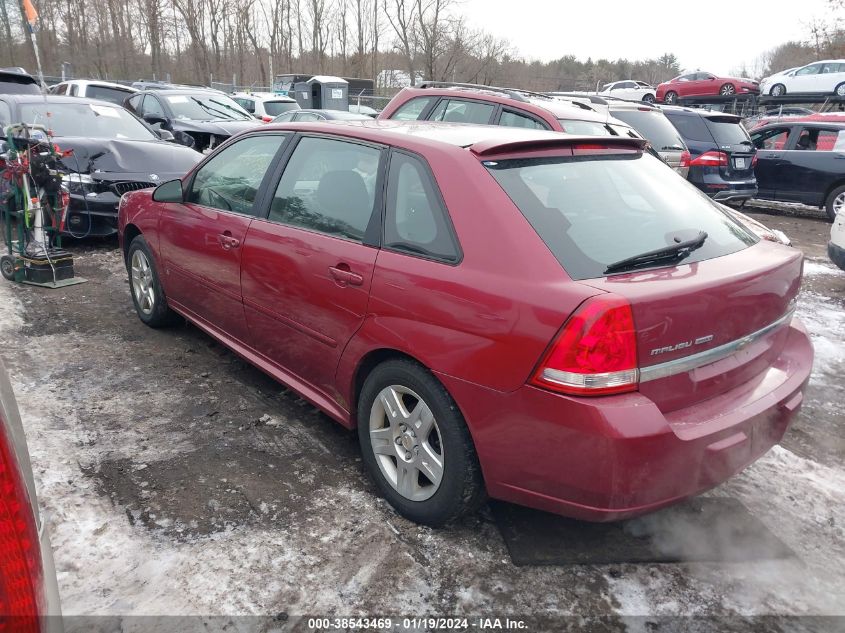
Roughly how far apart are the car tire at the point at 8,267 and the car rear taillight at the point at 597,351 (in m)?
5.78

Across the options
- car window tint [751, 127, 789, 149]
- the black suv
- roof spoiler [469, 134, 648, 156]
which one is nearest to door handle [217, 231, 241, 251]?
roof spoiler [469, 134, 648, 156]

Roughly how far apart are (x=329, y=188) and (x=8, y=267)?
445cm

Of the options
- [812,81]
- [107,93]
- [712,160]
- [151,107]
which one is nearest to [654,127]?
[712,160]

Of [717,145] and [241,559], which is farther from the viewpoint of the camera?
[717,145]

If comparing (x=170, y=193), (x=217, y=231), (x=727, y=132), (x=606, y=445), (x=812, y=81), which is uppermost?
(x=812, y=81)

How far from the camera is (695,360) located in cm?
238

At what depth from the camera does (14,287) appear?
5.96 m

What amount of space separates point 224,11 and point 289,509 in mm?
51755

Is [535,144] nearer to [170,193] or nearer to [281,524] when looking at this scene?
[281,524]

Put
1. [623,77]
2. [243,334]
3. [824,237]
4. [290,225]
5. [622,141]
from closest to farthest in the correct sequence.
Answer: [622,141]
[290,225]
[243,334]
[824,237]
[623,77]

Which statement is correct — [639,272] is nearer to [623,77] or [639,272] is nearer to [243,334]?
[243,334]

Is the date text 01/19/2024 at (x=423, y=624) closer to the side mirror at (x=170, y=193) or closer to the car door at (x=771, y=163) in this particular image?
the side mirror at (x=170, y=193)

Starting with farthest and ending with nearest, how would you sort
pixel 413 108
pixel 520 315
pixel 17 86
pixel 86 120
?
pixel 17 86, pixel 86 120, pixel 413 108, pixel 520 315

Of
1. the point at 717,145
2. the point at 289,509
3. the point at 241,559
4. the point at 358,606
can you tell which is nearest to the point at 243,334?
the point at 289,509
